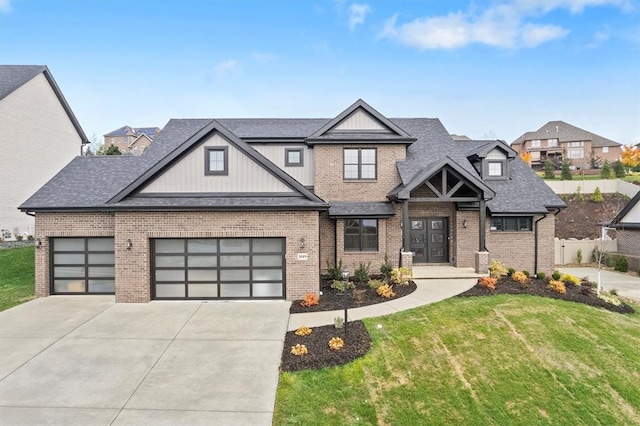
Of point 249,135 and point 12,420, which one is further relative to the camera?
point 249,135

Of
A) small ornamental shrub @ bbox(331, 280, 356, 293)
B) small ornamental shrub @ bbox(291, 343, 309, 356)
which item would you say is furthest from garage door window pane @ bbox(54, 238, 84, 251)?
small ornamental shrub @ bbox(291, 343, 309, 356)

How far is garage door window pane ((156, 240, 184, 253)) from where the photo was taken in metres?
12.4

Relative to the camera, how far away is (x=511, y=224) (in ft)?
53.6

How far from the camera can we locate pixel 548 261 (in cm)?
1623

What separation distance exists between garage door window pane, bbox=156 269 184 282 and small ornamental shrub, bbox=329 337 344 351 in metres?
6.76

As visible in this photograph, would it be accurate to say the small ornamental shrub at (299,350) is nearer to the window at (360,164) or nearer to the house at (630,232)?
the window at (360,164)

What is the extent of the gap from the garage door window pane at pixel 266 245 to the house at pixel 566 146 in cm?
5843

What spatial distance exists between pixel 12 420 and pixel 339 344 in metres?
6.10

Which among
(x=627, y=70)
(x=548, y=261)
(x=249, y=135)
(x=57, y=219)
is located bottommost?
(x=548, y=261)

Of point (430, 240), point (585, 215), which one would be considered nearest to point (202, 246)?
point (430, 240)

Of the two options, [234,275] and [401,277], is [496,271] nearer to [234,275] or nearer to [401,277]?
[401,277]

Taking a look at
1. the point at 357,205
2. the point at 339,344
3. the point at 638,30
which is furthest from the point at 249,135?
the point at 638,30

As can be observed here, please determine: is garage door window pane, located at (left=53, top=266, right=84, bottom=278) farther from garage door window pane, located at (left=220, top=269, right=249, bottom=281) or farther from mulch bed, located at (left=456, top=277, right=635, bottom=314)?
mulch bed, located at (left=456, top=277, right=635, bottom=314)

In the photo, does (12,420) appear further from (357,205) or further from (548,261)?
(548,261)
